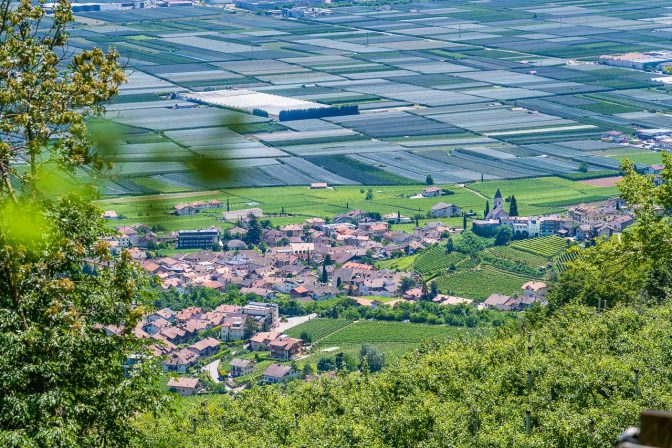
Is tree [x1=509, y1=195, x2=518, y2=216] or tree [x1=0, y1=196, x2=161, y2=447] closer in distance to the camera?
tree [x1=0, y1=196, x2=161, y2=447]

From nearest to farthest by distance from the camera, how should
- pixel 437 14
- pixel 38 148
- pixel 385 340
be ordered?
pixel 38 148, pixel 385 340, pixel 437 14

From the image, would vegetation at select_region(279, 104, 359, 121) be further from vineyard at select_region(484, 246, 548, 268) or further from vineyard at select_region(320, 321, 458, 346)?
vineyard at select_region(320, 321, 458, 346)

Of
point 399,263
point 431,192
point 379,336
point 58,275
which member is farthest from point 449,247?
point 58,275

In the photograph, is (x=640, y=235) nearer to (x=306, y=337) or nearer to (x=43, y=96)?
(x=43, y=96)

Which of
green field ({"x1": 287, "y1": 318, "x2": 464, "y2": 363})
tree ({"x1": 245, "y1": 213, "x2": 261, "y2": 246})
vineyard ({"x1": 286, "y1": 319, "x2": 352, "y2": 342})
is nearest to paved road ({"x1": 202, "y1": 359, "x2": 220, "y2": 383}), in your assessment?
green field ({"x1": 287, "y1": 318, "x2": 464, "y2": 363})

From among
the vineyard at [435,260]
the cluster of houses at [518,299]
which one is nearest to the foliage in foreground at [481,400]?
the cluster of houses at [518,299]

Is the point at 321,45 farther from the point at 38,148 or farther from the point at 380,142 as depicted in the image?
the point at 38,148

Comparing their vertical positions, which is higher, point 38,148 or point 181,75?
point 38,148

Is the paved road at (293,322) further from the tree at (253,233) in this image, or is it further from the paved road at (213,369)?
the tree at (253,233)

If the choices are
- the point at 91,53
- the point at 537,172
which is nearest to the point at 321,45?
the point at 537,172
